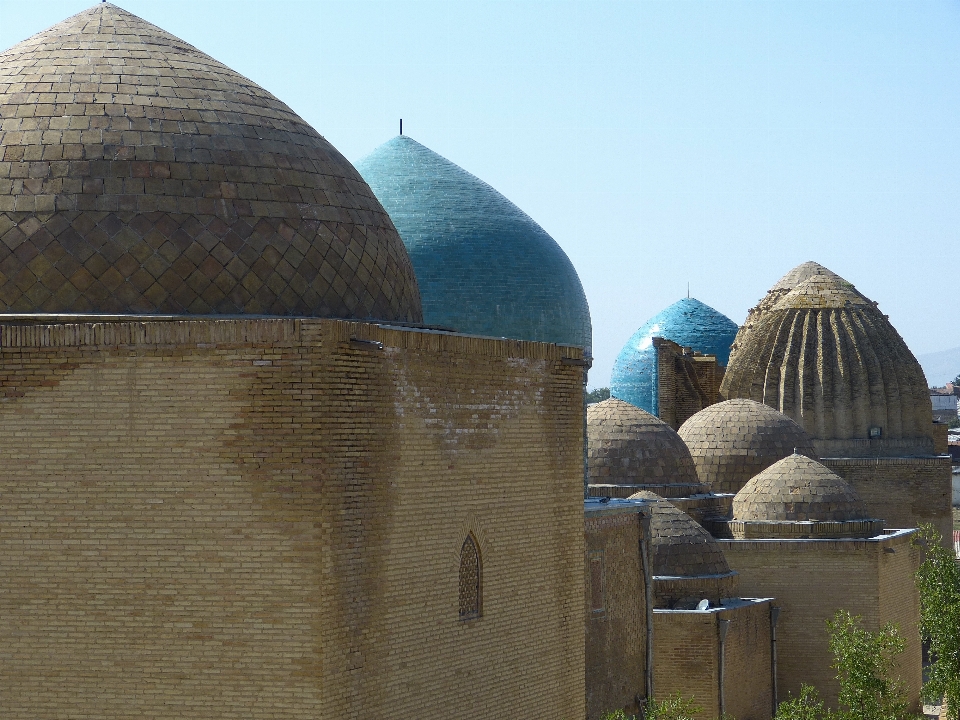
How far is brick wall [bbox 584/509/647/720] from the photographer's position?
49.1 feet

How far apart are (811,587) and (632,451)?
300cm

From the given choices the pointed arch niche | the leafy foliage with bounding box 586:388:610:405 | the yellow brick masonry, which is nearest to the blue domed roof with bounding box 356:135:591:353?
the pointed arch niche

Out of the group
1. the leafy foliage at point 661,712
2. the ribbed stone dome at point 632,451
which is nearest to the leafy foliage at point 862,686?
the leafy foliage at point 661,712

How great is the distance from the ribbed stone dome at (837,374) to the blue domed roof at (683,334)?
2724mm

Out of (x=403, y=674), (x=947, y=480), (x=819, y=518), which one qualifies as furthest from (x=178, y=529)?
(x=947, y=480)

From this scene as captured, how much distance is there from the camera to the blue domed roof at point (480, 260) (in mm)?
16062

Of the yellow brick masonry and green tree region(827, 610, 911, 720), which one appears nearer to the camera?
the yellow brick masonry

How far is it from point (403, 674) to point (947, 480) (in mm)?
19705

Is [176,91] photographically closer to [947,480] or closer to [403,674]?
[403,674]

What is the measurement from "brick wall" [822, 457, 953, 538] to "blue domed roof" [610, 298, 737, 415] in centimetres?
522

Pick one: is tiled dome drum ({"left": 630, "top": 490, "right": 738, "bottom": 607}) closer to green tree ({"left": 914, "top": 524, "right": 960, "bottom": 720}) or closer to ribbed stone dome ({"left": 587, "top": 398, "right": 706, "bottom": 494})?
ribbed stone dome ({"left": 587, "top": 398, "right": 706, "bottom": 494})

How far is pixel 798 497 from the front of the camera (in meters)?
20.7

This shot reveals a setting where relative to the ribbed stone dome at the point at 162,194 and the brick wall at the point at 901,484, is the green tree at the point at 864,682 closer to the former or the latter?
the ribbed stone dome at the point at 162,194

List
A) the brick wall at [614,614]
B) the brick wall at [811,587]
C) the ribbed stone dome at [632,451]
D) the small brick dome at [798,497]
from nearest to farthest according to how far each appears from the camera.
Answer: the brick wall at [614,614]
the brick wall at [811,587]
the small brick dome at [798,497]
the ribbed stone dome at [632,451]
